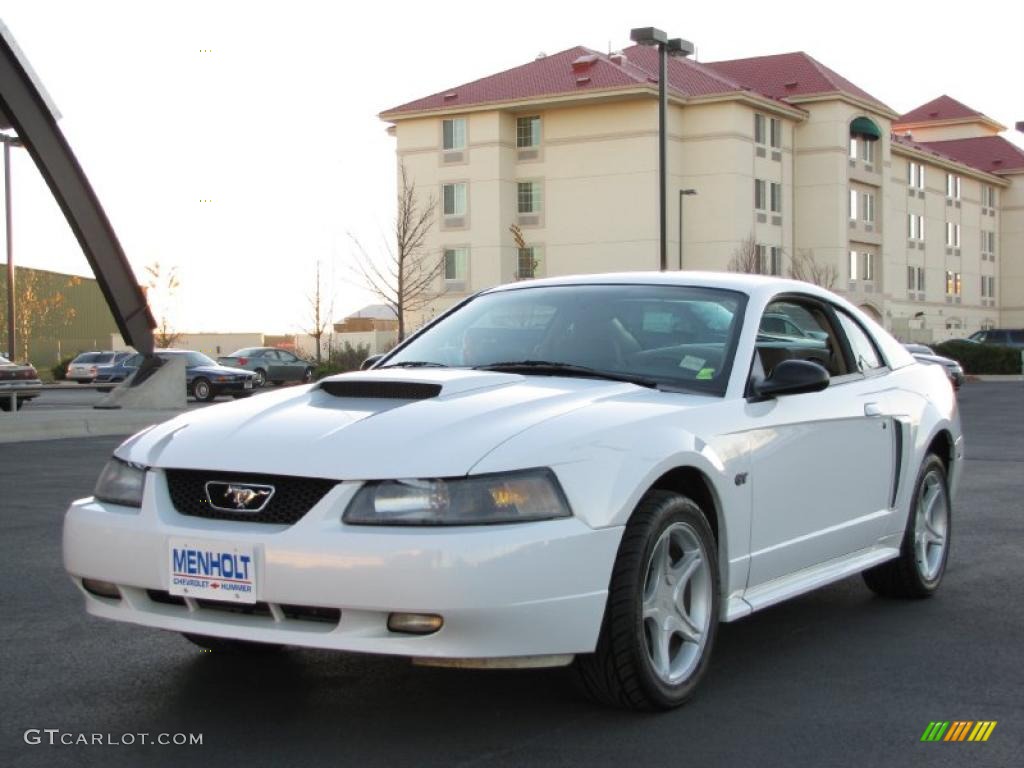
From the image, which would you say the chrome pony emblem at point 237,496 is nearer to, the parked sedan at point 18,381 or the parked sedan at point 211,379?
the parked sedan at point 18,381

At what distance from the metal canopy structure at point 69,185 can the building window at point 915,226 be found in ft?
199

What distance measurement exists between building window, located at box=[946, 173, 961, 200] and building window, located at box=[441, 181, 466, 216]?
3391 centimetres

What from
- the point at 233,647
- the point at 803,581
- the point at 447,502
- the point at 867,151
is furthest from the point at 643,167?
the point at 447,502

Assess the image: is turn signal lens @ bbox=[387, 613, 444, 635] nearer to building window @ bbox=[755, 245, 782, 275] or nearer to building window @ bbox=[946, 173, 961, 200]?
building window @ bbox=[755, 245, 782, 275]

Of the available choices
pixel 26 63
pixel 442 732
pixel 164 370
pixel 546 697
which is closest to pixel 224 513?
pixel 442 732

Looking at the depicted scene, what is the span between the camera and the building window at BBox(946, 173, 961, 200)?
83.4 metres

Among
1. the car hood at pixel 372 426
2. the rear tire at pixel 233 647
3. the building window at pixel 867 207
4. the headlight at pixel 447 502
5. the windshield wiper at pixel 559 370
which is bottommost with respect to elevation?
the rear tire at pixel 233 647

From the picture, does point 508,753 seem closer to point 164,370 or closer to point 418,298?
point 164,370

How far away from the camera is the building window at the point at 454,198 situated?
6344 cm

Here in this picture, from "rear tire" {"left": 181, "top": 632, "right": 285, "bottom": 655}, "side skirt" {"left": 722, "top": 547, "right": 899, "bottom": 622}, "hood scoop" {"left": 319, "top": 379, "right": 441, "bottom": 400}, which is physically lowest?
"rear tire" {"left": 181, "top": 632, "right": 285, "bottom": 655}

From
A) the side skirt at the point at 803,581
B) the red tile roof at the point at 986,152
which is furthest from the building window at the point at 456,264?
the side skirt at the point at 803,581

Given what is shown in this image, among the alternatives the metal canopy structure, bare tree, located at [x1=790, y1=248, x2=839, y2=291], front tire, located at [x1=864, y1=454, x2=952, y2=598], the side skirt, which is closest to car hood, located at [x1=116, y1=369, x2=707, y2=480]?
the side skirt

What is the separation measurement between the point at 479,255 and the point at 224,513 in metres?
58.8

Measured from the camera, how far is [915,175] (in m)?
78.9
